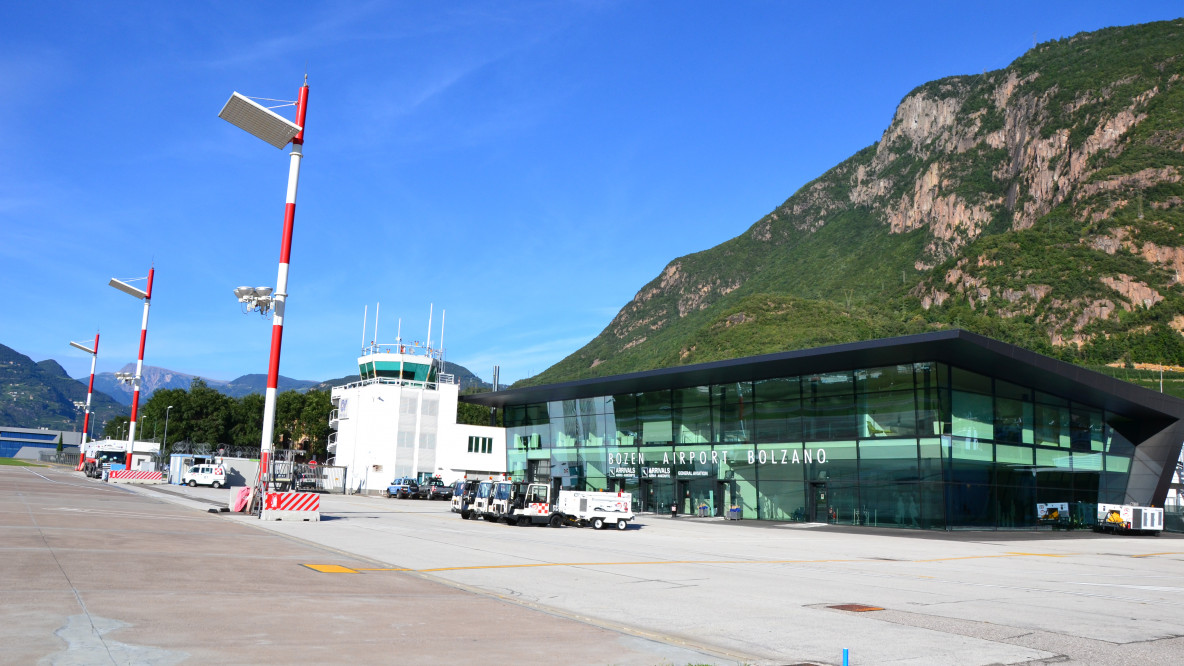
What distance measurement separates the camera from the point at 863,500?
4888 cm

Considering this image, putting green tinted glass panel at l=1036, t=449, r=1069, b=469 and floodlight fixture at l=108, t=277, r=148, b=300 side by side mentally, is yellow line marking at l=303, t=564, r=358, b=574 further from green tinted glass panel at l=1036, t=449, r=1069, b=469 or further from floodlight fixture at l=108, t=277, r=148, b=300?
floodlight fixture at l=108, t=277, r=148, b=300

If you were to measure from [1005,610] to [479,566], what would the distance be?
11687 mm

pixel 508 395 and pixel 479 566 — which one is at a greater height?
pixel 508 395

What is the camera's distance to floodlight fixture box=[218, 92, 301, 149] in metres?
35.3

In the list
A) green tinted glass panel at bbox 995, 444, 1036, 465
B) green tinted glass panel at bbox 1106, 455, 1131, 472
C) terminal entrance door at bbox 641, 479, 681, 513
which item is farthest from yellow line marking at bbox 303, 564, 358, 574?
green tinted glass panel at bbox 1106, 455, 1131, 472

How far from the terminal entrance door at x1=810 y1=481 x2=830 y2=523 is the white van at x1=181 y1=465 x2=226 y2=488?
2200 inches

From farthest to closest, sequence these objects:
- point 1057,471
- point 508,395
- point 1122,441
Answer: point 508,395, point 1122,441, point 1057,471

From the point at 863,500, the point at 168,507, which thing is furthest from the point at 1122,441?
the point at 168,507

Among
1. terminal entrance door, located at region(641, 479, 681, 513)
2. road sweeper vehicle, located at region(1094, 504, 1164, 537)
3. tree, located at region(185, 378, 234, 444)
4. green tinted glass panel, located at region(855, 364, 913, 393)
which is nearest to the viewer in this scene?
green tinted glass panel, located at region(855, 364, 913, 393)

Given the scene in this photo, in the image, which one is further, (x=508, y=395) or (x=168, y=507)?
(x=508, y=395)

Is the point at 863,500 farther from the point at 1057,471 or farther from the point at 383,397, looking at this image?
the point at 383,397

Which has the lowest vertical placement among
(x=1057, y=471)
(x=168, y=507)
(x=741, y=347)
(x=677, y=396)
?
(x=168, y=507)

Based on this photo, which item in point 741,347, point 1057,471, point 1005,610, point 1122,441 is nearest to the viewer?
point 1005,610

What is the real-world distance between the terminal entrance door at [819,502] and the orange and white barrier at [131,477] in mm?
62105
